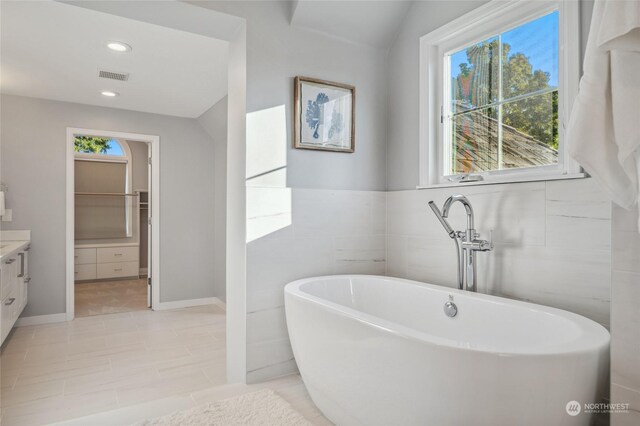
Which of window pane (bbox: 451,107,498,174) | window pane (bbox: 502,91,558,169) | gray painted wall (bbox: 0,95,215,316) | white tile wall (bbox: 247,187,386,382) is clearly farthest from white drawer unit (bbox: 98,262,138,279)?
window pane (bbox: 502,91,558,169)

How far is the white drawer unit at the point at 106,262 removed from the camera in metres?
6.11

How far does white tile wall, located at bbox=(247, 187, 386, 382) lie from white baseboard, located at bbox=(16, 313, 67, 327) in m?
2.94

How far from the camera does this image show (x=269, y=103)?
7.74ft

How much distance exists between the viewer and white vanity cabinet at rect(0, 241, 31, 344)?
2.83m

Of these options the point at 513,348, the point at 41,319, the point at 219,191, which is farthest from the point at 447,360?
the point at 41,319

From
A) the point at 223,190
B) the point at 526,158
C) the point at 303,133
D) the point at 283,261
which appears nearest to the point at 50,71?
the point at 223,190

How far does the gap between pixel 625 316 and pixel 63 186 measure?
4.74m

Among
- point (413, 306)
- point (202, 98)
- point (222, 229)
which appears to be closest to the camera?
point (413, 306)

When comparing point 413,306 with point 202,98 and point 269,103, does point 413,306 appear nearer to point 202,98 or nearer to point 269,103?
point 269,103

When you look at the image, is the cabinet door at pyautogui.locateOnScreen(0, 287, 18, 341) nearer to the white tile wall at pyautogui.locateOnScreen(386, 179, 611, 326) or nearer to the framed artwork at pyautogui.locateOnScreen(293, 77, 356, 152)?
the framed artwork at pyautogui.locateOnScreen(293, 77, 356, 152)

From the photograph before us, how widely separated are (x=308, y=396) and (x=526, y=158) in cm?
173

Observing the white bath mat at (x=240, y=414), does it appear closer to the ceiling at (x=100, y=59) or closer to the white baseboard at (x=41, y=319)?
the ceiling at (x=100, y=59)

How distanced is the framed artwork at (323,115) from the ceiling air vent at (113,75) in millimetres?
1860

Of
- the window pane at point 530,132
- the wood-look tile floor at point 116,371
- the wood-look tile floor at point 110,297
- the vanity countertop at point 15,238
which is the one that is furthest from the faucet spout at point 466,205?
the wood-look tile floor at point 110,297
